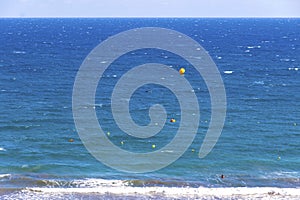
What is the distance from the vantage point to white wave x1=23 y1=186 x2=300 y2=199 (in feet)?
149

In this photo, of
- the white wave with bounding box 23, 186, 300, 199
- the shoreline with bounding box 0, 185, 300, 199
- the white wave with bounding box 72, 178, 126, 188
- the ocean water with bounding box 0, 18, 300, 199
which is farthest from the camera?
the white wave with bounding box 72, 178, 126, 188

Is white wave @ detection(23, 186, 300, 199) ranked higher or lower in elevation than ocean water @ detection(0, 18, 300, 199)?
lower

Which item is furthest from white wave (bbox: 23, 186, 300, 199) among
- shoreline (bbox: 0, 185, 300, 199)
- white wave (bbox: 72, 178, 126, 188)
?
white wave (bbox: 72, 178, 126, 188)

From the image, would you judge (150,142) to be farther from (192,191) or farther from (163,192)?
(163,192)

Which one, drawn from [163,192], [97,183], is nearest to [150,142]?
[97,183]

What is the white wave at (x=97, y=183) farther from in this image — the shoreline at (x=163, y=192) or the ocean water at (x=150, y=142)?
the shoreline at (x=163, y=192)

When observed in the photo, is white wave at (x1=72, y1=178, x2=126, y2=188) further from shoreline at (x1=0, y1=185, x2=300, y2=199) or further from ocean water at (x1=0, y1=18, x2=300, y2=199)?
shoreline at (x1=0, y1=185, x2=300, y2=199)

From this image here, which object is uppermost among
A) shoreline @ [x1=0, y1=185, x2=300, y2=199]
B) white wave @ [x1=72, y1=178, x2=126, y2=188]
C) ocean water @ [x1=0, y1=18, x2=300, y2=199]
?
ocean water @ [x1=0, y1=18, x2=300, y2=199]

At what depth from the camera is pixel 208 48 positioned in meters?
163

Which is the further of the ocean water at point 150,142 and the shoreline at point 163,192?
the ocean water at point 150,142

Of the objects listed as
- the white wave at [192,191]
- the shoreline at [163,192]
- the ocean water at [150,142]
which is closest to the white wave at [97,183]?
the ocean water at [150,142]

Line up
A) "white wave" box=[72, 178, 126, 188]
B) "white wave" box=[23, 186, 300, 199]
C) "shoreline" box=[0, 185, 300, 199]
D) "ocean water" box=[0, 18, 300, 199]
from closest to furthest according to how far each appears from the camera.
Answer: "shoreline" box=[0, 185, 300, 199] < "white wave" box=[23, 186, 300, 199] < "ocean water" box=[0, 18, 300, 199] < "white wave" box=[72, 178, 126, 188]

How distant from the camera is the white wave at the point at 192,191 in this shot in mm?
45406

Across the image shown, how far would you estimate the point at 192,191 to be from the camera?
153 feet
